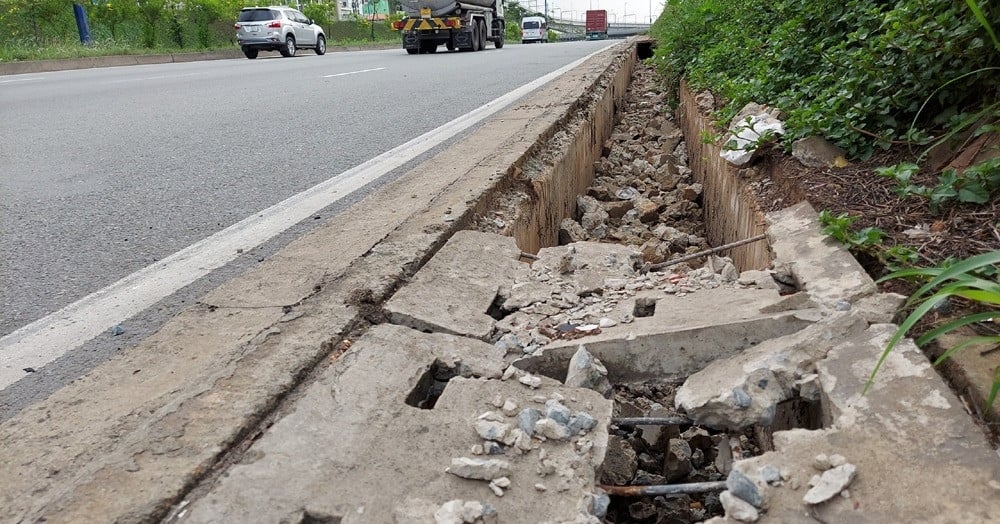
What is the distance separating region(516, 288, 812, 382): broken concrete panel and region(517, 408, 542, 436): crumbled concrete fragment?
305 mm

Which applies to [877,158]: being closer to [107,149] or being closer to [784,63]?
[784,63]

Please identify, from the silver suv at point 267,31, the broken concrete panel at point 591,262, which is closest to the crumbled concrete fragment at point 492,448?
the broken concrete panel at point 591,262

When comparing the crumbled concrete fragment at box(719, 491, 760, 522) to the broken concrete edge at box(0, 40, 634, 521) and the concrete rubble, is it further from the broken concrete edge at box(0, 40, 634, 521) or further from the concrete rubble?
the broken concrete edge at box(0, 40, 634, 521)

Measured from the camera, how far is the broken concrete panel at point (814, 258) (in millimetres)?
1808

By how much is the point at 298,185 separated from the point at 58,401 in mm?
2145

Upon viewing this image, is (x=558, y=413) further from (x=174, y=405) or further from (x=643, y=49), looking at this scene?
(x=643, y=49)

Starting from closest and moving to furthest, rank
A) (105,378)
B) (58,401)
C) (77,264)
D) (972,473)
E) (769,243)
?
(972,473), (58,401), (105,378), (769,243), (77,264)

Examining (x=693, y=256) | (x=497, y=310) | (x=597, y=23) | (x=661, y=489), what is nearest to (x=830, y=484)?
(x=661, y=489)

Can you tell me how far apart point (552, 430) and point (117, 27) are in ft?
83.0

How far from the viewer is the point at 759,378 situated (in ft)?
5.19

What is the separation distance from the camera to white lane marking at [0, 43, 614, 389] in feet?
6.15

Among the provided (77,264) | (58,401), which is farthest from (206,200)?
(58,401)

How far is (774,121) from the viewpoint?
323 cm

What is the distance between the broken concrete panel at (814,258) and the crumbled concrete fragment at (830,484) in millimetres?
644
